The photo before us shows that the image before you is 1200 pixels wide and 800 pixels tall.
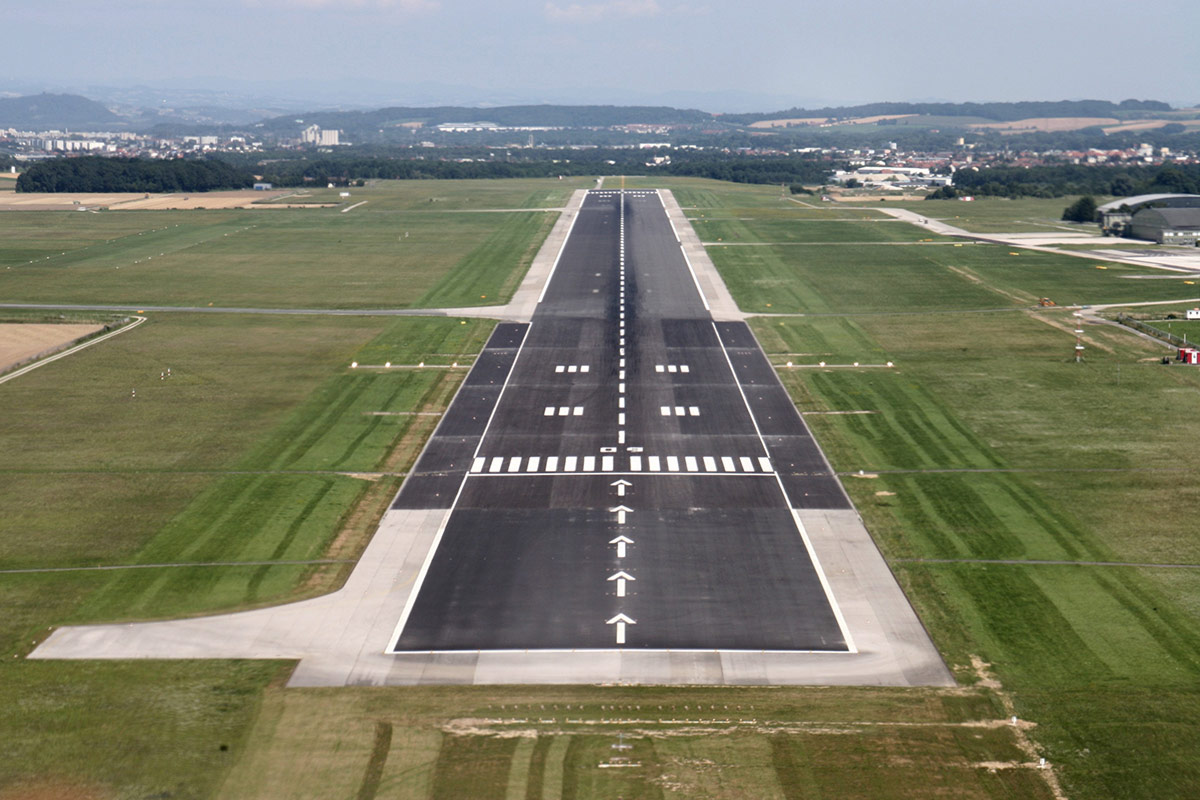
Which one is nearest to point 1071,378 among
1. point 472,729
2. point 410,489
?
point 410,489

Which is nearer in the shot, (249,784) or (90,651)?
(249,784)

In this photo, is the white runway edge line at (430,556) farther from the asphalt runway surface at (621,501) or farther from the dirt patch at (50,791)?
the dirt patch at (50,791)

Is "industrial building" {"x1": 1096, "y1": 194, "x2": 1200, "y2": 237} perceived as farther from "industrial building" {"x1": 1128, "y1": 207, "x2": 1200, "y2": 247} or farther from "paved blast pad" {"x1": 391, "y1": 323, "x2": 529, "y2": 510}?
"paved blast pad" {"x1": 391, "y1": 323, "x2": 529, "y2": 510}

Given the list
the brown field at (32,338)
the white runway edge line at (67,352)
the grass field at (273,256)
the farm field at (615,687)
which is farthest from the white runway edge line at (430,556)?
the grass field at (273,256)

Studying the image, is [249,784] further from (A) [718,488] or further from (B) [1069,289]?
(B) [1069,289]

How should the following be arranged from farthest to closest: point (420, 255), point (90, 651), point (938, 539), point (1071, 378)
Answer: point (420, 255) < point (1071, 378) < point (938, 539) < point (90, 651)

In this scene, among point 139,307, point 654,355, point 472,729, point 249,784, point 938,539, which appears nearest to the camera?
point 249,784
